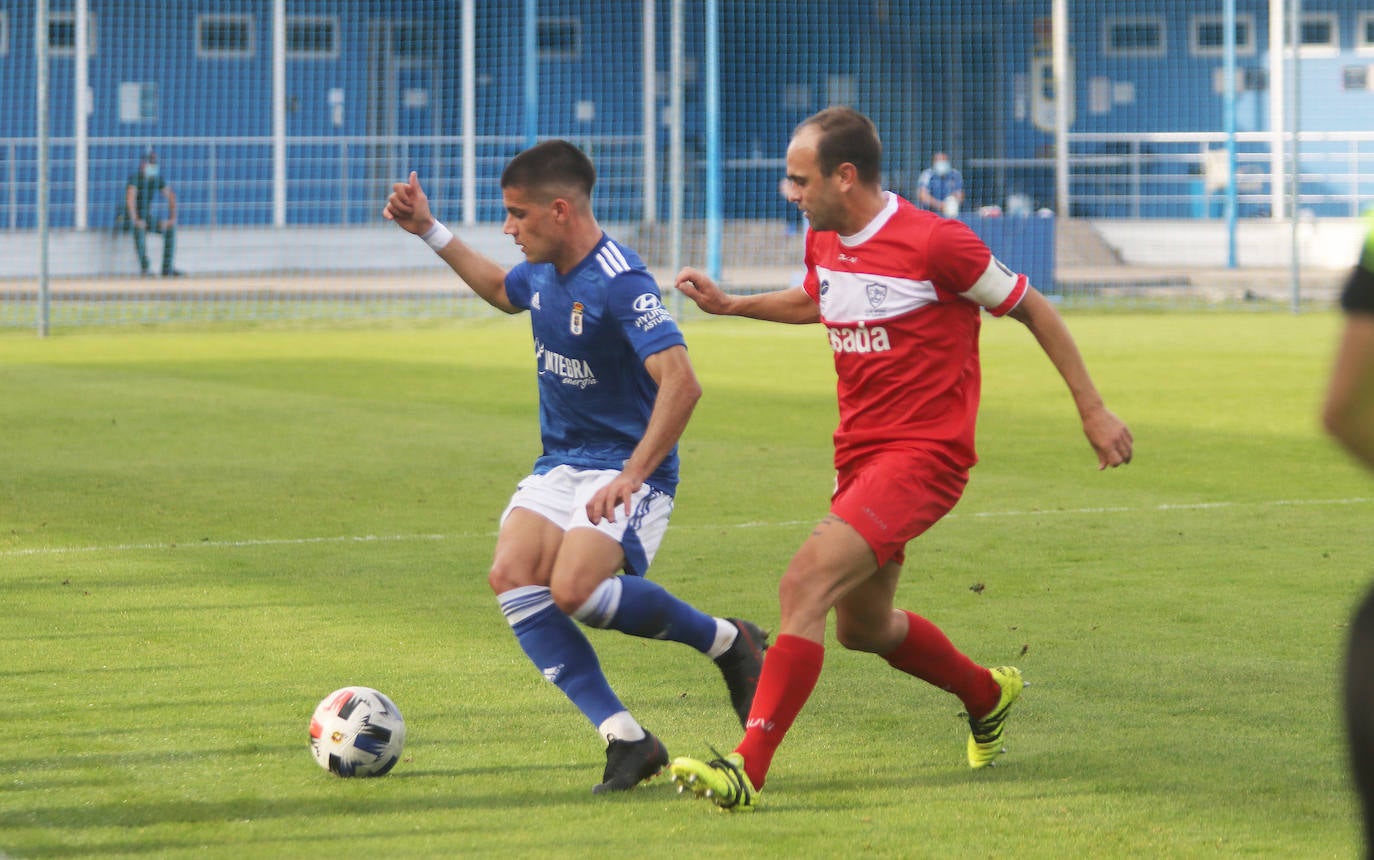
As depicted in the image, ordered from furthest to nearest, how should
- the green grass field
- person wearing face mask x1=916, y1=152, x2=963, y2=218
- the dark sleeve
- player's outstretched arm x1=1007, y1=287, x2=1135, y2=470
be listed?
person wearing face mask x1=916, y1=152, x2=963, y2=218 < player's outstretched arm x1=1007, y1=287, x2=1135, y2=470 < the green grass field < the dark sleeve

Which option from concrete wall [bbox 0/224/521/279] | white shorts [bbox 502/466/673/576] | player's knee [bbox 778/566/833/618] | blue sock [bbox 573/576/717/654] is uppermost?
concrete wall [bbox 0/224/521/279]

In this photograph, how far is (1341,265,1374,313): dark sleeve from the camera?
2146 mm

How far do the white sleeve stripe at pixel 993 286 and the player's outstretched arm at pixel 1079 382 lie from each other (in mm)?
45

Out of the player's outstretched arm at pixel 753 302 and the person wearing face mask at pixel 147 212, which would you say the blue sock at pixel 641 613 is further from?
the person wearing face mask at pixel 147 212

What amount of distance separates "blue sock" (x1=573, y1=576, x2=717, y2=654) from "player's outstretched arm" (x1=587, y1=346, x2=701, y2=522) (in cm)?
19

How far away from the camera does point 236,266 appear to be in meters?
29.0

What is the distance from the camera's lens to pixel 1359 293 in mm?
2160

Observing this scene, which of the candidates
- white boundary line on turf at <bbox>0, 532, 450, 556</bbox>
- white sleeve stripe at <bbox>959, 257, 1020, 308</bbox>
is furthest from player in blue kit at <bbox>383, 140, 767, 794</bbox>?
white boundary line on turf at <bbox>0, 532, 450, 556</bbox>

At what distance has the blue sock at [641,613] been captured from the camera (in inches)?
187

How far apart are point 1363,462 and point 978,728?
2746 mm

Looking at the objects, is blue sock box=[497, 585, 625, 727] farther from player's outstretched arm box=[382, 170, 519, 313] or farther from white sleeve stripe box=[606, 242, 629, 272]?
player's outstretched arm box=[382, 170, 519, 313]

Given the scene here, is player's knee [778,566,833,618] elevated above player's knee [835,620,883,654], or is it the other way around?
player's knee [778,566,833,618]

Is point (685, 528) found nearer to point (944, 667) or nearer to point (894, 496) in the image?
point (944, 667)

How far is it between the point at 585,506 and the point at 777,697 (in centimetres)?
75
